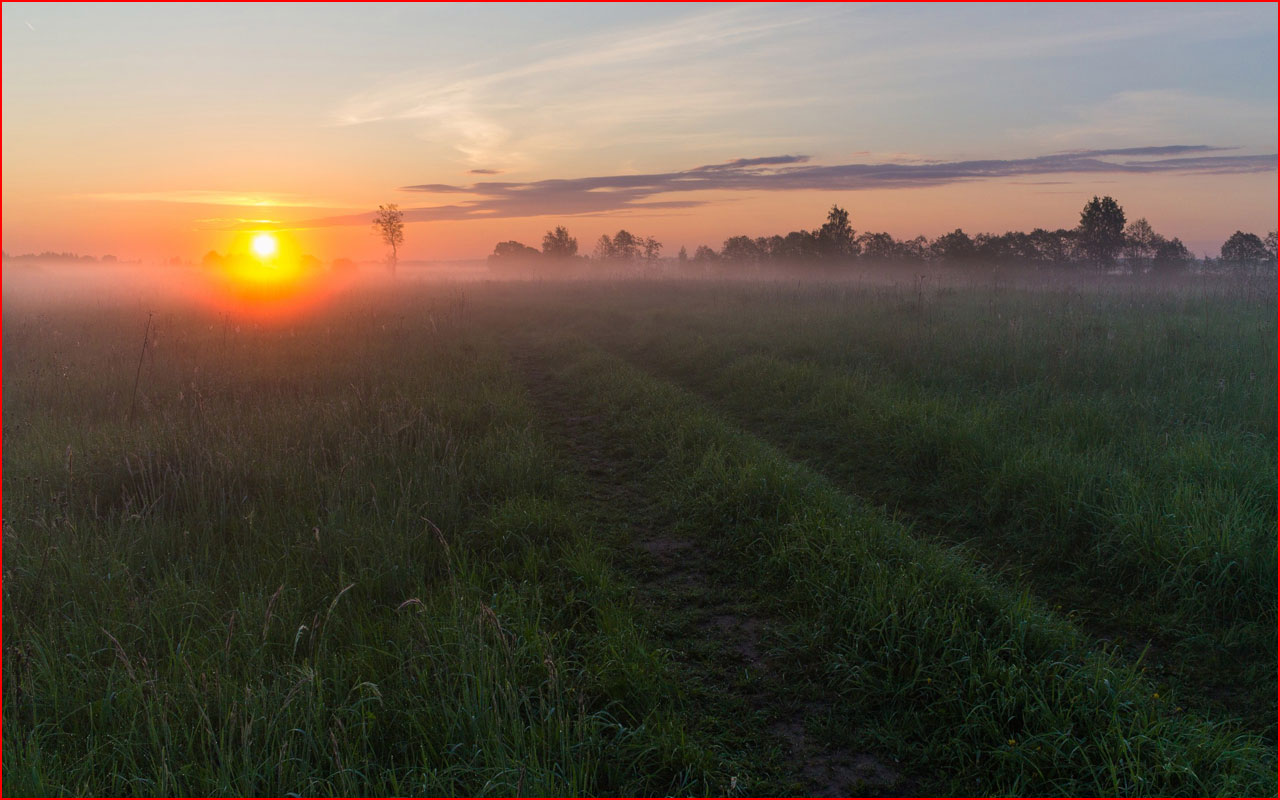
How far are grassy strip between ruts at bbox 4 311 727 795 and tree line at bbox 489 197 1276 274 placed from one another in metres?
32.1

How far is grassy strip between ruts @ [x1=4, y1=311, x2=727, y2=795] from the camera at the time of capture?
267 centimetres

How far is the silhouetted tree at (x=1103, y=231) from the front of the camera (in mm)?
45469

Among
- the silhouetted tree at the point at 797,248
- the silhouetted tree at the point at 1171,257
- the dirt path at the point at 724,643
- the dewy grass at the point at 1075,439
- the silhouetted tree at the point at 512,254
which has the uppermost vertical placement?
the silhouetted tree at the point at 512,254

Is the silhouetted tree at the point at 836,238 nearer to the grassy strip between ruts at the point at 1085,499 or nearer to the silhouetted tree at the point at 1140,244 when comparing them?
the silhouetted tree at the point at 1140,244

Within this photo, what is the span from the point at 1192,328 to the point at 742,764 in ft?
42.6

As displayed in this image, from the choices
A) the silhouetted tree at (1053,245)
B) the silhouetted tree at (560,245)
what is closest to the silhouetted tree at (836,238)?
the silhouetted tree at (1053,245)

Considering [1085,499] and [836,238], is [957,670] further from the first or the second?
[836,238]

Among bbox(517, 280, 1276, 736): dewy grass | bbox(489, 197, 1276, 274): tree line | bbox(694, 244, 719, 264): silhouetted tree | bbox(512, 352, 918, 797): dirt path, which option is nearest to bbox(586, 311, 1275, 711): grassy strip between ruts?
bbox(517, 280, 1276, 736): dewy grass

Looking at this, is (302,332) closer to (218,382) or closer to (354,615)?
(218,382)

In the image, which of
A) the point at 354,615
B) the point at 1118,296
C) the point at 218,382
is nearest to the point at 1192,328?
the point at 1118,296

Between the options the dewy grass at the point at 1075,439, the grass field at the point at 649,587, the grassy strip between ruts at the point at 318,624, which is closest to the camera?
the grassy strip between ruts at the point at 318,624

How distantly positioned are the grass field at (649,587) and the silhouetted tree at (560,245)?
75367 mm

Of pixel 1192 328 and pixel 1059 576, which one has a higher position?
pixel 1192 328

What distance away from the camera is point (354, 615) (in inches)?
149
